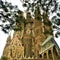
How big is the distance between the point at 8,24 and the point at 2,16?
56 cm

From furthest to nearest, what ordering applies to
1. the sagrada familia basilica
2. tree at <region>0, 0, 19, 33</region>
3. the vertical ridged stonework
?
the vertical ridged stonework, the sagrada familia basilica, tree at <region>0, 0, 19, 33</region>

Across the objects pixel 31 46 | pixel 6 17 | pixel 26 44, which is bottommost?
pixel 6 17

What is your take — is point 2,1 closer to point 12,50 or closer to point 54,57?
point 54,57

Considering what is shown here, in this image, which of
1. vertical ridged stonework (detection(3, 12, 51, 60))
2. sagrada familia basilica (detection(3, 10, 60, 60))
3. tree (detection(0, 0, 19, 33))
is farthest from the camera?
vertical ridged stonework (detection(3, 12, 51, 60))

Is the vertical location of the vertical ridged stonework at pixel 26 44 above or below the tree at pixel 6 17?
above

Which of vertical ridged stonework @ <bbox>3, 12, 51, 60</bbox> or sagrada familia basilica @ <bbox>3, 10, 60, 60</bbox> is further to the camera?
vertical ridged stonework @ <bbox>3, 12, 51, 60</bbox>

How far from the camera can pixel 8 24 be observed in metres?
12.4

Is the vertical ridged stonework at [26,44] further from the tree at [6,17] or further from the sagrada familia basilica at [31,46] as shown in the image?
the tree at [6,17]

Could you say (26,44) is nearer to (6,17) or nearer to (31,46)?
(31,46)

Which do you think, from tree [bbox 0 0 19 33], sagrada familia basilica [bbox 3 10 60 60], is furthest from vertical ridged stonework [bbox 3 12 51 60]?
tree [bbox 0 0 19 33]

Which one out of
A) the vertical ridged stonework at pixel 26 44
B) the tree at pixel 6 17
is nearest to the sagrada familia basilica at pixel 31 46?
the vertical ridged stonework at pixel 26 44

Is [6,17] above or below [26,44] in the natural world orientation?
below

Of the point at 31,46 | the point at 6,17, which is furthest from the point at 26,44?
the point at 6,17

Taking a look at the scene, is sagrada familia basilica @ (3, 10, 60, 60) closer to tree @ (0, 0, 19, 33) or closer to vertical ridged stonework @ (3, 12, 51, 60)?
vertical ridged stonework @ (3, 12, 51, 60)
